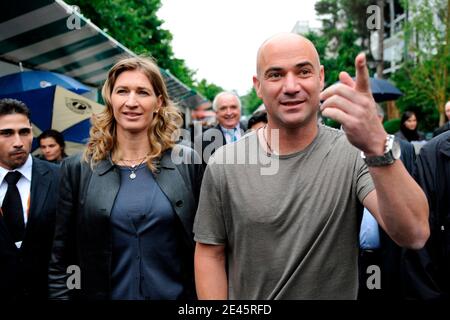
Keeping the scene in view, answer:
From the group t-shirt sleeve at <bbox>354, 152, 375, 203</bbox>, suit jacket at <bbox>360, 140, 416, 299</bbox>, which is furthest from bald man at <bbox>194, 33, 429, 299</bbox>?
suit jacket at <bbox>360, 140, 416, 299</bbox>

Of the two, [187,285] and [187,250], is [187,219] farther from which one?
[187,285]

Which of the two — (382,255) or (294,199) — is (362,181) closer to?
(294,199)

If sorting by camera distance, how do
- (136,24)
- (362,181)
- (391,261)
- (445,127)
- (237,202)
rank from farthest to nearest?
(136,24), (391,261), (445,127), (237,202), (362,181)

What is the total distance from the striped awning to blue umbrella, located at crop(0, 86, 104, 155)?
705 mm

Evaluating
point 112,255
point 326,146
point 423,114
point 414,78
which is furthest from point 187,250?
point 423,114

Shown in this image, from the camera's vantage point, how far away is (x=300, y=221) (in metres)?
1.90

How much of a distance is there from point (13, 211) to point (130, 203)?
1.09 metres

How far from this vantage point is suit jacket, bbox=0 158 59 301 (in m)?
3.00

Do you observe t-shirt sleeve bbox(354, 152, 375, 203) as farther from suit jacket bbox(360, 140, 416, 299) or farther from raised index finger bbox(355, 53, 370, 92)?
suit jacket bbox(360, 140, 416, 299)

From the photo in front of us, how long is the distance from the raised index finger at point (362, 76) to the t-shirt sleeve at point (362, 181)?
18.8 inches

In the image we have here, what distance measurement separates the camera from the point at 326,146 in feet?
6.59

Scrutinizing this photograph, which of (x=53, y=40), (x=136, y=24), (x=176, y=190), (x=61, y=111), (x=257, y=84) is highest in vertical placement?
(x=136, y=24)

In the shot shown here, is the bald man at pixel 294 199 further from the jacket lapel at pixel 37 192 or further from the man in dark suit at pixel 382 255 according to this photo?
the man in dark suit at pixel 382 255

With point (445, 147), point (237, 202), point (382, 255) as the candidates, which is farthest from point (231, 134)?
point (237, 202)
